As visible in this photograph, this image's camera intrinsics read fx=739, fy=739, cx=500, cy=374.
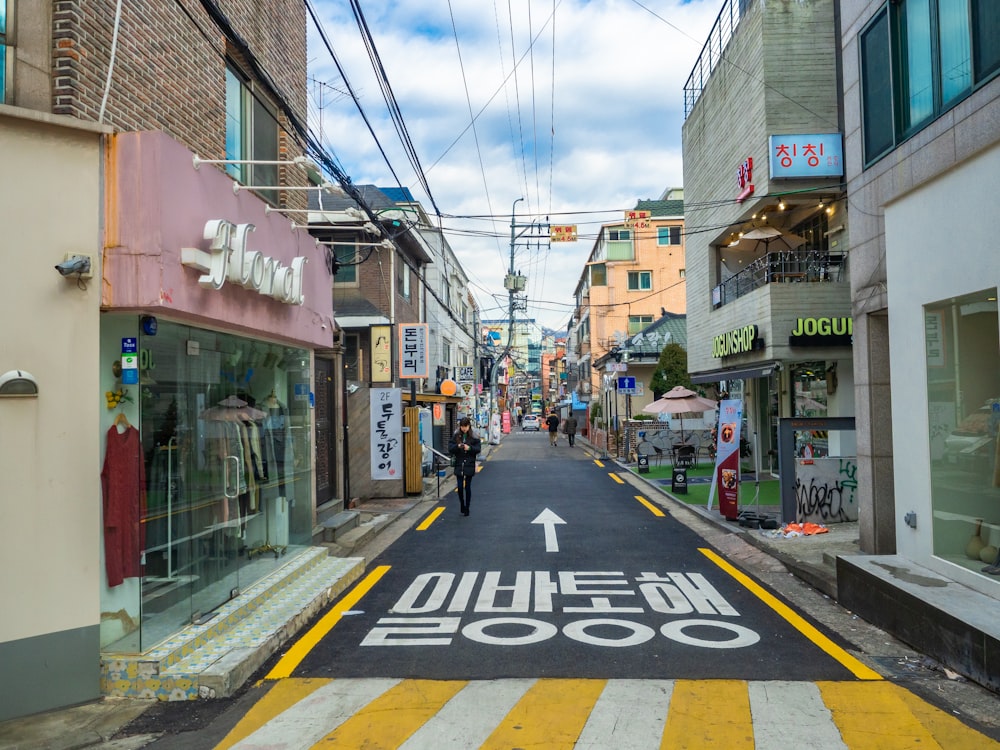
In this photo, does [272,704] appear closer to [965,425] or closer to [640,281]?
[965,425]

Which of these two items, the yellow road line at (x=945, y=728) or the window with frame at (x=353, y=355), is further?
the window with frame at (x=353, y=355)

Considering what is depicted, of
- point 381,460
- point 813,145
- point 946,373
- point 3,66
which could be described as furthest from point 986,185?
point 381,460

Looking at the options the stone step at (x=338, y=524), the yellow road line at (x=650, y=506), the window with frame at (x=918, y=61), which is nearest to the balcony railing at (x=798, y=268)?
the yellow road line at (x=650, y=506)

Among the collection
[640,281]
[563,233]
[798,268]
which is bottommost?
[798,268]

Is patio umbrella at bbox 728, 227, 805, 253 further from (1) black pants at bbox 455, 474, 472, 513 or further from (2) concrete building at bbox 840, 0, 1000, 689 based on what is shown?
(1) black pants at bbox 455, 474, 472, 513

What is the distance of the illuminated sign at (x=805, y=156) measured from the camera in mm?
15977

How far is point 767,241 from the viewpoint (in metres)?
20.1

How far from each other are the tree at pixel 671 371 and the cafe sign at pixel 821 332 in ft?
50.6

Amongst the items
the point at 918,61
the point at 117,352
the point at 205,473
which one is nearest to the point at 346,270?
the point at 205,473

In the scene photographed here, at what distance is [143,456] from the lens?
6.01m

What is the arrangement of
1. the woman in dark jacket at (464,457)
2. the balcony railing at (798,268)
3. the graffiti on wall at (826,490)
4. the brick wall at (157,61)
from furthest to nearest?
the balcony railing at (798,268), the woman in dark jacket at (464,457), the graffiti on wall at (826,490), the brick wall at (157,61)

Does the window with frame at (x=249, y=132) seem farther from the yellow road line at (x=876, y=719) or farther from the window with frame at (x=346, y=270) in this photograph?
the window with frame at (x=346, y=270)

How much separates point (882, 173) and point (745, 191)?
339 inches

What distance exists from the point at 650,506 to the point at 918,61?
32.3 feet
